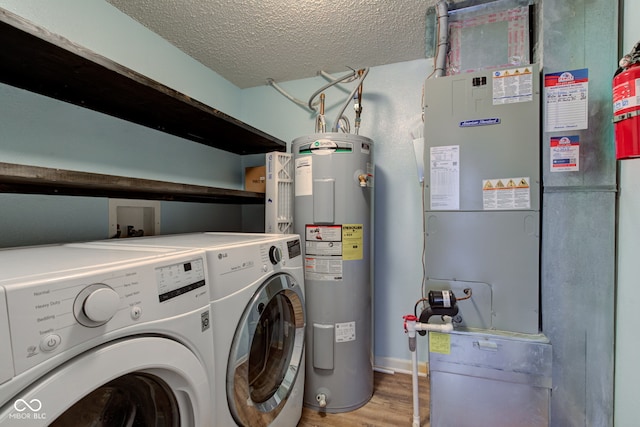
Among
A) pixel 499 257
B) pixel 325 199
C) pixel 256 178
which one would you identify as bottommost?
pixel 499 257


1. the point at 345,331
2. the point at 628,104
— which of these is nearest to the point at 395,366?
the point at 345,331

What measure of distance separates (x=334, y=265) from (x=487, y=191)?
2.70 ft

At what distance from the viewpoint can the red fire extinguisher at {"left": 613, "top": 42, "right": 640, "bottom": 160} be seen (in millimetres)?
851

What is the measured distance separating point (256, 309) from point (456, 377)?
904 millimetres

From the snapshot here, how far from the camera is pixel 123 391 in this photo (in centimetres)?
76

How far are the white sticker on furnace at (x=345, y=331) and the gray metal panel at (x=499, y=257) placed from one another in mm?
575

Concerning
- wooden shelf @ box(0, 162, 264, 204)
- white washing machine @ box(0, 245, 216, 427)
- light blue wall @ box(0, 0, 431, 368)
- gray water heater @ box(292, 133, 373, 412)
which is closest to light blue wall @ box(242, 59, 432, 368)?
light blue wall @ box(0, 0, 431, 368)

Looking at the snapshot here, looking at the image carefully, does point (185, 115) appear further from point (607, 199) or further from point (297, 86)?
point (607, 199)

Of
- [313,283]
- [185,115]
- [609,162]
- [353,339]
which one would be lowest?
[353,339]

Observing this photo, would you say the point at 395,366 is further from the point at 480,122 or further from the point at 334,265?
the point at 480,122

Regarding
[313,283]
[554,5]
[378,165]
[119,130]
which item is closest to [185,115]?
[119,130]

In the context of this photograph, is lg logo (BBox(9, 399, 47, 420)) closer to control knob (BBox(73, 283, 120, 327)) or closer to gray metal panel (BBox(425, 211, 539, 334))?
control knob (BBox(73, 283, 120, 327))

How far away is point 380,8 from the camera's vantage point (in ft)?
4.71

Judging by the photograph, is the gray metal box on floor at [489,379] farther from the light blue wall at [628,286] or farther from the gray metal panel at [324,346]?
the gray metal panel at [324,346]
